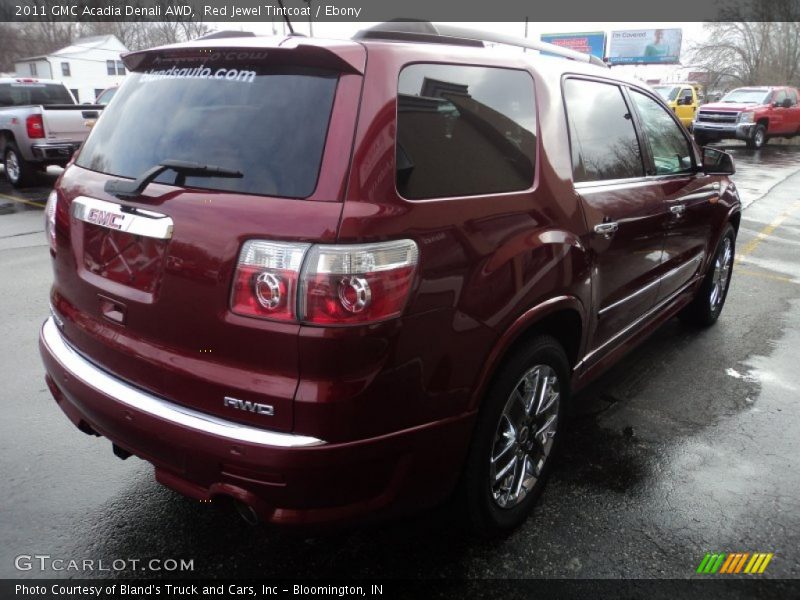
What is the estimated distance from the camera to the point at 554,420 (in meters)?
2.90

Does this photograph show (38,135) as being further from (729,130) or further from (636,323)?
(729,130)

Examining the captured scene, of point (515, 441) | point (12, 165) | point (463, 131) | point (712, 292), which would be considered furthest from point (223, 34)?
point (12, 165)

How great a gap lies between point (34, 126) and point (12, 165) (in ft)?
4.59

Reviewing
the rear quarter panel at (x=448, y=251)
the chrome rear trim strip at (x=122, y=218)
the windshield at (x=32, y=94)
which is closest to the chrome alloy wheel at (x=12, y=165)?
the windshield at (x=32, y=94)

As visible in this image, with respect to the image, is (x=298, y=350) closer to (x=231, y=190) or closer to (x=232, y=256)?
(x=232, y=256)

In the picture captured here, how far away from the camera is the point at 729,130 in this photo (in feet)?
72.5

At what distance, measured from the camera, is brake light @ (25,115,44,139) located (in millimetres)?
11422

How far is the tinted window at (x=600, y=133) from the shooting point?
9.61 ft

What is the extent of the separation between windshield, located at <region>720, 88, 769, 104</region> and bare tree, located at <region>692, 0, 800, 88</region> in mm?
15102

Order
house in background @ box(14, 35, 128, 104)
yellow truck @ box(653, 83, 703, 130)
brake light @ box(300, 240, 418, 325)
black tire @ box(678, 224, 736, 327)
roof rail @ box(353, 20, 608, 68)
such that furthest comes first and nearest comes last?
house in background @ box(14, 35, 128, 104)
yellow truck @ box(653, 83, 703, 130)
black tire @ box(678, 224, 736, 327)
roof rail @ box(353, 20, 608, 68)
brake light @ box(300, 240, 418, 325)

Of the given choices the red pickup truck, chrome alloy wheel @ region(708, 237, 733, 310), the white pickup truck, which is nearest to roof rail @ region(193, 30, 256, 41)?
chrome alloy wheel @ region(708, 237, 733, 310)

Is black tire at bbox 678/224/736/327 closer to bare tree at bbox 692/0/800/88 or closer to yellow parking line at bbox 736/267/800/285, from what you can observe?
yellow parking line at bbox 736/267/800/285

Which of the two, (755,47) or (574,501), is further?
(755,47)

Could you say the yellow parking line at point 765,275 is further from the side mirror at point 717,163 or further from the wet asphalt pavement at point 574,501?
the side mirror at point 717,163
